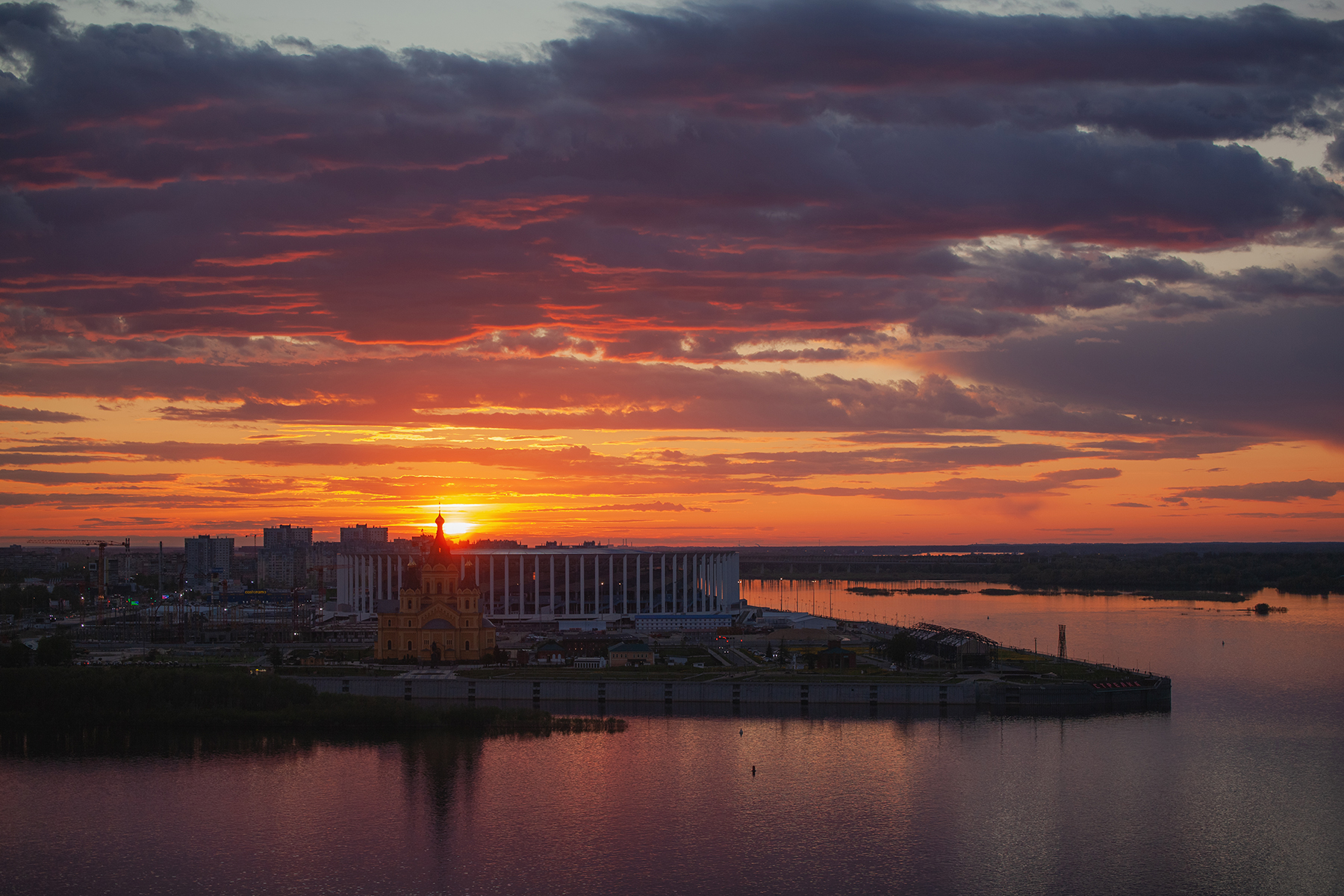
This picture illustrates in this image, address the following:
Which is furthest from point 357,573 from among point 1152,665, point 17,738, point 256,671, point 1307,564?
point 1307,564

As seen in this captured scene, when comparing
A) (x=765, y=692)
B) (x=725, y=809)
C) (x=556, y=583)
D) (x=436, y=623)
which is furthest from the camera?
(x=556, y=583)

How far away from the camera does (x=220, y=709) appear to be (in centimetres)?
5694

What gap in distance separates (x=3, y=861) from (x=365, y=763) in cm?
1441

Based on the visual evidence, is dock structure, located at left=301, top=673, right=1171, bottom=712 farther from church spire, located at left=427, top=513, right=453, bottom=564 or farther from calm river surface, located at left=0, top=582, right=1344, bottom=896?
church spire, located at left=427, top=513, right=453, bottom=564

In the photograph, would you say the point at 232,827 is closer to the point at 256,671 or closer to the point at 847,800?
the point at 847,800

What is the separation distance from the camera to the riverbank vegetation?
182 ft

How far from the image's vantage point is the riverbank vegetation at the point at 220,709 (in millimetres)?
55500

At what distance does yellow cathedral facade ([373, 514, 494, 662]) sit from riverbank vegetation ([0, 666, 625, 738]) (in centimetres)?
1142

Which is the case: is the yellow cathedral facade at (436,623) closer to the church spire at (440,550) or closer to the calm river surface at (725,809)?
the church spire at (440,550)

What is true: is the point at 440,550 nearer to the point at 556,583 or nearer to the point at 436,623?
the point at 436,623

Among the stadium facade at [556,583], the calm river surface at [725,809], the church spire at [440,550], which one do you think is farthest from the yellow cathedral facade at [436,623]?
the stadium facade at [556,583]

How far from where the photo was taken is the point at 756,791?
43.5 metres

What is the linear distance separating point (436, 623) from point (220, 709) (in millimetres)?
16286

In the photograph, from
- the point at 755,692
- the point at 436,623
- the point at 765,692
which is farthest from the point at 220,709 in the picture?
the point at 765,692
